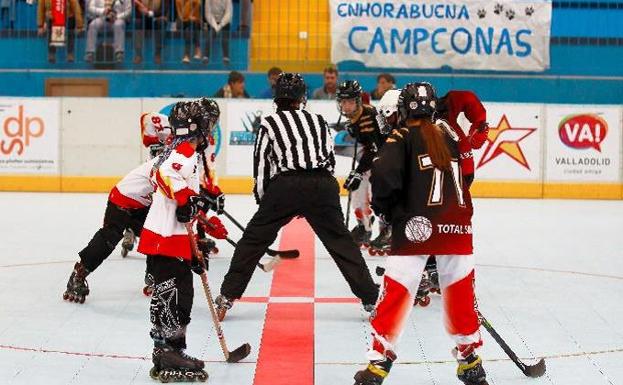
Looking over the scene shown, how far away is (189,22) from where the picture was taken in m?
16.4

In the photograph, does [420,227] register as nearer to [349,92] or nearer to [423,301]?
[423,301]

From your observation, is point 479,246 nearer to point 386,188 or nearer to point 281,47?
point 386,188

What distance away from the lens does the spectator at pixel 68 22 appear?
16.4m

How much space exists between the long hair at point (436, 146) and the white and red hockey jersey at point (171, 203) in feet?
3.72

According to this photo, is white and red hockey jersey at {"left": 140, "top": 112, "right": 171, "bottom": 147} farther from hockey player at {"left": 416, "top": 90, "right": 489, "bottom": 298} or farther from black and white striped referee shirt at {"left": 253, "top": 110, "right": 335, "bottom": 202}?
hockey player at {"left": 416, "top": 90, "right": 489, "bottom": 298}

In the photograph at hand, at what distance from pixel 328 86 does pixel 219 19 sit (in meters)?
2.84

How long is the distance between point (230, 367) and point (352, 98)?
135 inches

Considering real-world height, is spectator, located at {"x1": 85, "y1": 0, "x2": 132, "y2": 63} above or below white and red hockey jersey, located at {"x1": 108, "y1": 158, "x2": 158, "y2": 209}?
above

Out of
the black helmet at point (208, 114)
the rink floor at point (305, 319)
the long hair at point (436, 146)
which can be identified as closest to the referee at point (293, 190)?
the rink floor at point (305, 319)

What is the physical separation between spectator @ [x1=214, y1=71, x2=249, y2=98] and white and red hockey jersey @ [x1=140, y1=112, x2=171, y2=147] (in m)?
5.98

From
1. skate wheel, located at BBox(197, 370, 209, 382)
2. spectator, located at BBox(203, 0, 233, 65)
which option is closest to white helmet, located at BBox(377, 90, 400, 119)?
skate wheel, located at BBox(197, 370, 209, 382)

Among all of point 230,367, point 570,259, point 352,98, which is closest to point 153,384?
point 230,367

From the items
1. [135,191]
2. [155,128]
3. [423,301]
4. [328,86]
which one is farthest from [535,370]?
[328,86]

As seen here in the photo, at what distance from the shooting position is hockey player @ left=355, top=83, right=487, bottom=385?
4.76 meters
